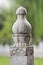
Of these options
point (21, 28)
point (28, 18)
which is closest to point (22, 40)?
point (21, 28)

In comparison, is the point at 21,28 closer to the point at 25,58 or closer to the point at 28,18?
the point at 25,58

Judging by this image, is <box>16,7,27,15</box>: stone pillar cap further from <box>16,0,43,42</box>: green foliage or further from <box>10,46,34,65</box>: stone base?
<box>16,0,43,42</box>: green foliage

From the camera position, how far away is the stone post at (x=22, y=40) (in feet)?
14.7

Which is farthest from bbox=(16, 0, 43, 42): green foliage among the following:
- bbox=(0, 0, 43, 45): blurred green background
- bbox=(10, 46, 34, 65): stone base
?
bbox=(10, 46, 34, 65): stone base

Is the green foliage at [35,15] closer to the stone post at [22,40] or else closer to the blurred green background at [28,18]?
the blurred green background at [28,18]

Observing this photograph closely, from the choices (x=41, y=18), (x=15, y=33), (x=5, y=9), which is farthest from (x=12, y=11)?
(x=15, y=33)

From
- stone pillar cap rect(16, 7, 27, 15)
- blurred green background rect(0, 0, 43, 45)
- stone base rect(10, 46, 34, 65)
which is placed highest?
stone pillar cap rect(16, 7, 27, 15)

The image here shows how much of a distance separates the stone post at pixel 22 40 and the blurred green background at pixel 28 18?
631 inches

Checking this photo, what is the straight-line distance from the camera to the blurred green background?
21.4 meters

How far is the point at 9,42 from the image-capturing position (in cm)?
2311

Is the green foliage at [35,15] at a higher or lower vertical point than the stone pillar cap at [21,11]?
lower

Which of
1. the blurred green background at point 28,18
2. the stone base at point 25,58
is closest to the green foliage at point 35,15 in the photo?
the blurred green background at point 28,18

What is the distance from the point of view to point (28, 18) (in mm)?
21156

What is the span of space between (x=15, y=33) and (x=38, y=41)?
17.9m
